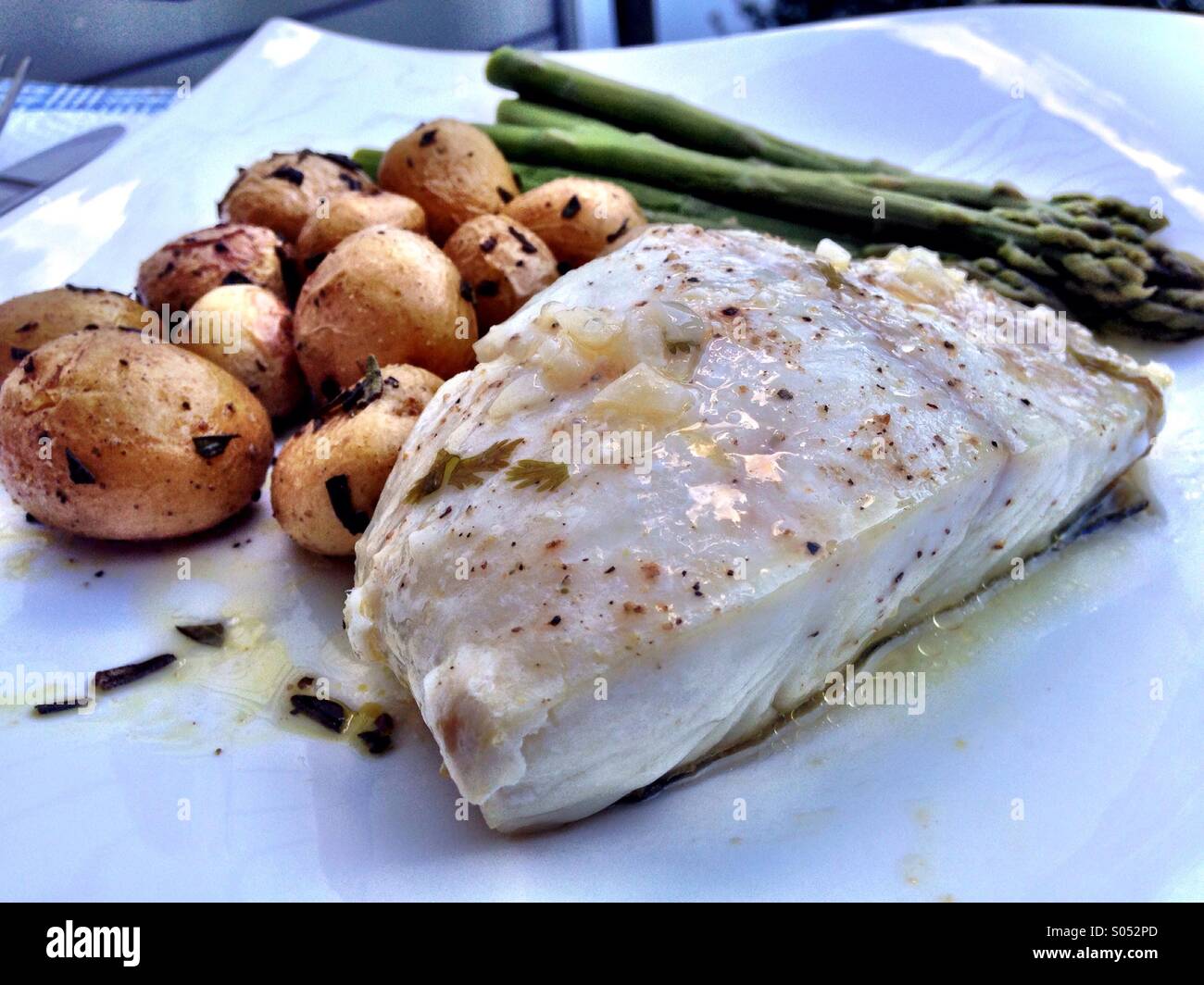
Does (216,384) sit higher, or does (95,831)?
(216,384)

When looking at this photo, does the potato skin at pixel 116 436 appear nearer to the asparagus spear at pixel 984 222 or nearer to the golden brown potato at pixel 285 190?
the golden brown potato at pixel 285 190

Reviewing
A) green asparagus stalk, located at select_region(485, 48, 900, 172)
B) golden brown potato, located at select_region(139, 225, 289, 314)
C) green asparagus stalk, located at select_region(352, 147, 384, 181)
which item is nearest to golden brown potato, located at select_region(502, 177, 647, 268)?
golden brown potato, located at select_region(139, 225, 289, 314)

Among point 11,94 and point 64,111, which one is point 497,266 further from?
point 64,111

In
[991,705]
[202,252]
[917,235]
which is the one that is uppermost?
[202,252]

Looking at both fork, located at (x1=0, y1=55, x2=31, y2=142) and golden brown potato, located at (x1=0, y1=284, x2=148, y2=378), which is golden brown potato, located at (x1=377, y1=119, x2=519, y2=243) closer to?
golden brown potato, located at (x1=0, y1=284, x2=148, y2=378)
